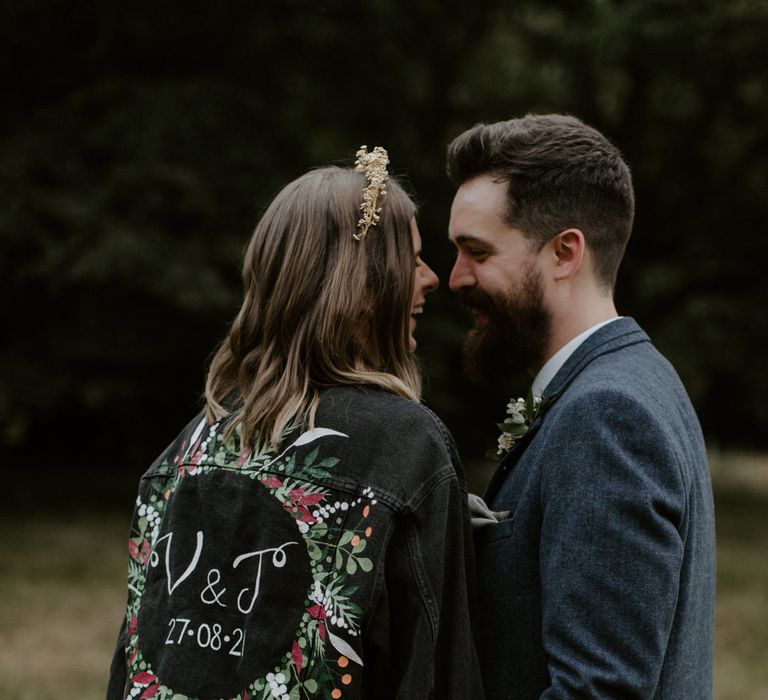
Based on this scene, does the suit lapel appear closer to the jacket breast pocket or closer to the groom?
the groom

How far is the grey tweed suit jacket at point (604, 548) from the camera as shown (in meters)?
1.90

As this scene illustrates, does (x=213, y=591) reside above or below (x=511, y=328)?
below

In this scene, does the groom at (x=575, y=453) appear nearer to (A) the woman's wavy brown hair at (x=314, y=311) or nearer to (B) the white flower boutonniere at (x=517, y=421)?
(B) the white flower boutonniere at (x=517, y=421)

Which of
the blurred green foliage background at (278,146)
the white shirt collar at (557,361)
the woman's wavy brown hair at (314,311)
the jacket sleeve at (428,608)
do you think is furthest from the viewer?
the blurred green foliage background at (278,146)

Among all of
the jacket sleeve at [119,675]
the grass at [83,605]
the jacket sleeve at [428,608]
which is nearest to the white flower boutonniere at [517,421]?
the jacket sleeve at [428,608]

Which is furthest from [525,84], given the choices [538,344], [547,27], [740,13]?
[538,344]

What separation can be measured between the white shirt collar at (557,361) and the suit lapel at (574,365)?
4 cm

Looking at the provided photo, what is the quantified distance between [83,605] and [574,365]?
7.40 m

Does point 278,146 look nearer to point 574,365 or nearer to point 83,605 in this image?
point 83,605

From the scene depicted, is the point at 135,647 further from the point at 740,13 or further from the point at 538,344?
the point at 740,13

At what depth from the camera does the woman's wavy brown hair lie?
215 cm

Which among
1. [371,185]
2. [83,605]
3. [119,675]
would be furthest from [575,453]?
[83,605]

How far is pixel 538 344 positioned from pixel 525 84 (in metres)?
14.4

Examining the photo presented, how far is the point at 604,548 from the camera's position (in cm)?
191
